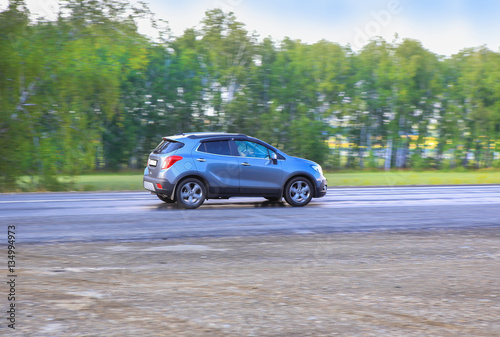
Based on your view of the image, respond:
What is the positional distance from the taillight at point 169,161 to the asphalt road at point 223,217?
99cm

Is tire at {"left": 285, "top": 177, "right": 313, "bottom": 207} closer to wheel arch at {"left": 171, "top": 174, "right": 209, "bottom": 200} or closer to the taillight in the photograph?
wheel arch at {"left": 171, "top": 174, "right": 209, "bottom": 200}

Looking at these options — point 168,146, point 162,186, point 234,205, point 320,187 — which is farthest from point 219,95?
point 162,186

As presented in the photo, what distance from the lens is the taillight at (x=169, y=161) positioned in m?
13.1

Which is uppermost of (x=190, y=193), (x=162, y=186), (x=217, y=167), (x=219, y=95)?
(x=219, y=95)

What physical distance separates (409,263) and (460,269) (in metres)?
0.62

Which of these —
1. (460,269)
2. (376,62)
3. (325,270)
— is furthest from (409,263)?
(376,62)

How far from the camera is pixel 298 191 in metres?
14.2

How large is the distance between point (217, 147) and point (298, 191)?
224cm

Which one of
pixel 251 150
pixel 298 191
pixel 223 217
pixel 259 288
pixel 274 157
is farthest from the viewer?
pixel 298 191

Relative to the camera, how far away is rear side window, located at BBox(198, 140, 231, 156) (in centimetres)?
1355

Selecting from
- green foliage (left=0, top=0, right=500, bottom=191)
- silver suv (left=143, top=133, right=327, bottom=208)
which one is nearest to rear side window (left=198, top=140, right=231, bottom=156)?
silver suv (left=143, top=133, right=327, bottom=208)

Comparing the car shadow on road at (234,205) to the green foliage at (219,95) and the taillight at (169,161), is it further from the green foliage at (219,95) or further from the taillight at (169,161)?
the green foliage at (219,95)

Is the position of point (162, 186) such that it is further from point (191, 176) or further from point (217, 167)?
point (217, 167)

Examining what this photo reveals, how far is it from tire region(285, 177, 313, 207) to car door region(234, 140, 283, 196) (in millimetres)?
284
